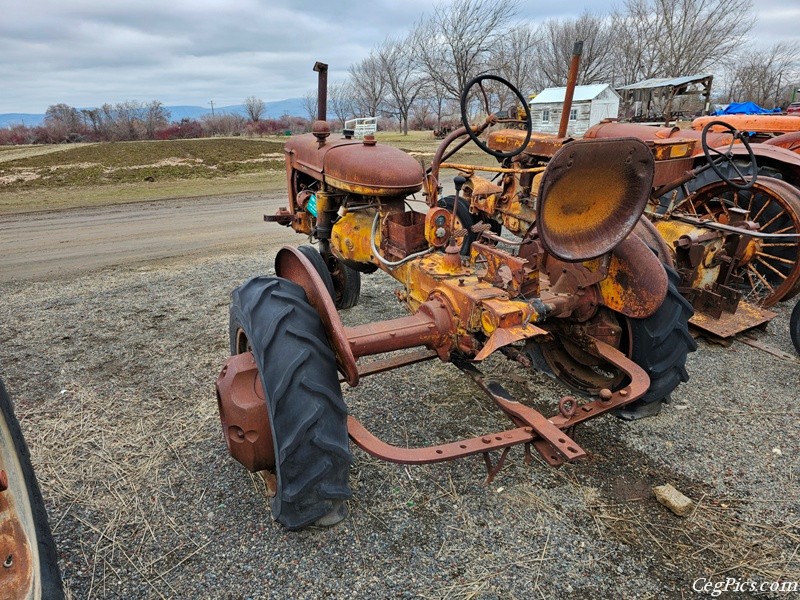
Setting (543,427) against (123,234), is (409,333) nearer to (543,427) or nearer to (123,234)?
(543,427)

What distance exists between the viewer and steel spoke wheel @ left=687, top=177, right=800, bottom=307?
4500 millimetres

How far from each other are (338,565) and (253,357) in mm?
902

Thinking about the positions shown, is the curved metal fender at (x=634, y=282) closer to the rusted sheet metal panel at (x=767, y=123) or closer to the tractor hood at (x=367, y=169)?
the tractor hood at (x=367, y=169)

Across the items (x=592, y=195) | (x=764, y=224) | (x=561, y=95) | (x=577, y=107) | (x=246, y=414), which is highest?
(x=561, y=95)

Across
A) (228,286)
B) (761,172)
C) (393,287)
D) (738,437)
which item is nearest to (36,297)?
(228,286)

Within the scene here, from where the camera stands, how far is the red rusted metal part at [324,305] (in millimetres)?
2119

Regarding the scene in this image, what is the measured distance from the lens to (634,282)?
106 inches

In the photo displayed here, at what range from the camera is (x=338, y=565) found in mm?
2139

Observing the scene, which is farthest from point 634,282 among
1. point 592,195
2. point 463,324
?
point 463,324

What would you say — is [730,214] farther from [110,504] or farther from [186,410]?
[110,504]

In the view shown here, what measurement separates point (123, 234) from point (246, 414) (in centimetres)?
758

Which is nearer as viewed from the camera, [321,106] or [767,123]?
[321,106]

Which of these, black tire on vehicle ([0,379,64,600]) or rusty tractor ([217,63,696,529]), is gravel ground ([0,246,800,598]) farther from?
black tire on vehicle ([0,379,64,600])

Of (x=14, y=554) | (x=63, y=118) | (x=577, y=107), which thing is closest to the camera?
(x=14, y=554)
